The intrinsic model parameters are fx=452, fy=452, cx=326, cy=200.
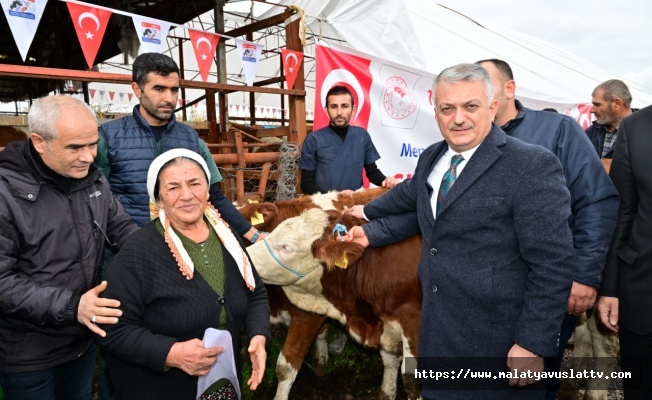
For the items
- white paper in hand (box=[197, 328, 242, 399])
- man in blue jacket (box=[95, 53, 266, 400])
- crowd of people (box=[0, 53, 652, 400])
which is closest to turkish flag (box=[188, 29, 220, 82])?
man in blue jacket (box=[95, 53, 266, 400])

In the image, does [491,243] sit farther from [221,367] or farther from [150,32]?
[150,32]

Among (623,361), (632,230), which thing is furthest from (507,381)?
(632,230)

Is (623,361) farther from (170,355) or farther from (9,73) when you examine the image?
(9,73)

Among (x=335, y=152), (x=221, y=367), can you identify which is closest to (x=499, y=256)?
(x=221, y=367)

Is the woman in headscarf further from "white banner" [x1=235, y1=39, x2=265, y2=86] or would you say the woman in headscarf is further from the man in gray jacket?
"white banner" [x1=235, y1=39, x2=265, y2=86]

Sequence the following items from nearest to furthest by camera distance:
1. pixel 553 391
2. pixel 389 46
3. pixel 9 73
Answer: pixel 553 391
pixel 9 73
pixel 389 46

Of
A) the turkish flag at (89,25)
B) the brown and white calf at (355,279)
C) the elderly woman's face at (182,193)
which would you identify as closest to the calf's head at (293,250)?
the brown and white calf at (355,279)

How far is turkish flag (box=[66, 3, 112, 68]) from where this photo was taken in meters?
3.36

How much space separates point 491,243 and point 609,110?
4186mm

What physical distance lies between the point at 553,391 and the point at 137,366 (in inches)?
88.8

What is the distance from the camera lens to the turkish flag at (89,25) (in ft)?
11.0

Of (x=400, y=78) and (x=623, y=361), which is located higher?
(x=400, y=78)

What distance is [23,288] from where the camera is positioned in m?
1.64

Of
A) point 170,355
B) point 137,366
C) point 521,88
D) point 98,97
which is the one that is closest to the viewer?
point 170,355
